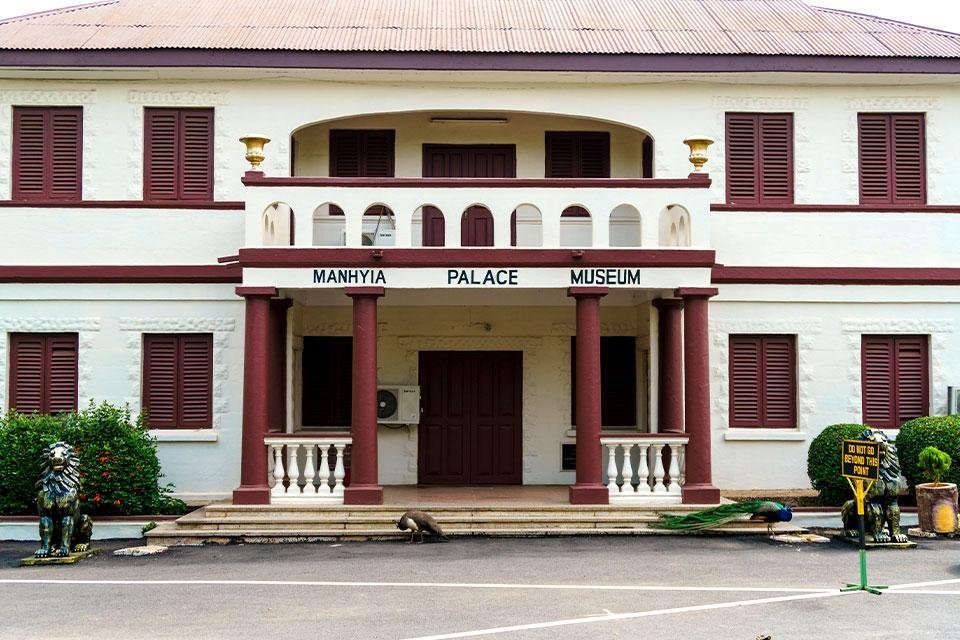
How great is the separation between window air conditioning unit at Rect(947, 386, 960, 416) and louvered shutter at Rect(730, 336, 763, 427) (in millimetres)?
2890

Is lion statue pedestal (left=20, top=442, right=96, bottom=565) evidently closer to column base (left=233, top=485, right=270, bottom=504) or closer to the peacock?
column base (left=233, top=485, right=270, bottom=504)

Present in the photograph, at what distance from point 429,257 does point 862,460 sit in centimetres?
647

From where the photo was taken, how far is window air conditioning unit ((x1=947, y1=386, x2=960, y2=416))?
16797 mm

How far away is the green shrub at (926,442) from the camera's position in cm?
1531

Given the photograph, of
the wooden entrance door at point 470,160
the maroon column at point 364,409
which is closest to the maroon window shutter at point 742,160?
the wooden entrance door at point 470,160

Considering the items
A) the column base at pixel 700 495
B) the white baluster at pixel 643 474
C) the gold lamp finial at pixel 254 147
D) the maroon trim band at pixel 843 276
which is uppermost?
the gold lamp finial at pixel 254 147

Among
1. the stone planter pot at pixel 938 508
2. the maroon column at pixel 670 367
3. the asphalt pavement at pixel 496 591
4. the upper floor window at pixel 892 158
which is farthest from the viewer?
the upper floor window at pixel 892 158

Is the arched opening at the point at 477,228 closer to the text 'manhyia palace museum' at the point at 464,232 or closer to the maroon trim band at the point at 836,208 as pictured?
the text 'manhyia palace museum' at the point at 464,232

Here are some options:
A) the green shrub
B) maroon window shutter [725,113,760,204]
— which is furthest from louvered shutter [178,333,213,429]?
the green shrub

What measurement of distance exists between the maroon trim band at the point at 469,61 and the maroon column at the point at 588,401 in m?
4.01

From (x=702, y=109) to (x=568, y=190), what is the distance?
352 centimetres

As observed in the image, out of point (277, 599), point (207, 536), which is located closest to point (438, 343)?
point (207, 536)

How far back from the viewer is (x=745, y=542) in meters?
13.8

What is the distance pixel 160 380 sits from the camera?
55.0 feet
